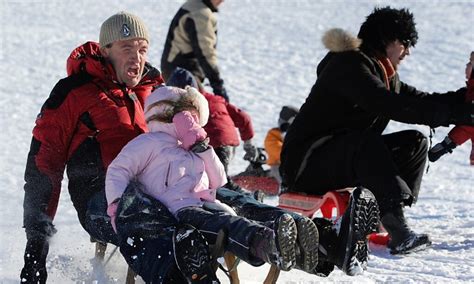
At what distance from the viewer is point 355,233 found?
12.3ft

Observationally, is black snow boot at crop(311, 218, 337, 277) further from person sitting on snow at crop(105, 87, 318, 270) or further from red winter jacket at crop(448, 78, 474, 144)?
red winter jacket at crop(448, 78, 474, 144)

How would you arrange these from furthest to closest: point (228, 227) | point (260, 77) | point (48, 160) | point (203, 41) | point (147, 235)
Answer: point (260, 77)
point (203, 41)
point (48, 160)
point (147, 235)
point (228, 227)

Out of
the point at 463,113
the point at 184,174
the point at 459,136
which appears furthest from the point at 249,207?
the point at 459,136

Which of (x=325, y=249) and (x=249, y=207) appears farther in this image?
(x=249, y=207)

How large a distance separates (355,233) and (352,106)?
131cm

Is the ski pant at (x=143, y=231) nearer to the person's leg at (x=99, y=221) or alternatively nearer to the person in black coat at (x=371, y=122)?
the person's leg at (x=99, y=221)

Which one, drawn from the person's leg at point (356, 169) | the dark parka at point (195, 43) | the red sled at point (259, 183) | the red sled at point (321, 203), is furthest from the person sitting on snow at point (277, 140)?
the person's leg at point (356, 169)

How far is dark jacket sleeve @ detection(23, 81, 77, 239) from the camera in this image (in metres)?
4.15

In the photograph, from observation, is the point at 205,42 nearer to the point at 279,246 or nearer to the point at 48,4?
the point at 279,246

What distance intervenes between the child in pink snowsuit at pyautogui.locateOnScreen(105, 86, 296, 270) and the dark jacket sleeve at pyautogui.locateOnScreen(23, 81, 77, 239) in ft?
A: 1.56

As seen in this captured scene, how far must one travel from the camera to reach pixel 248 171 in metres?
7.59

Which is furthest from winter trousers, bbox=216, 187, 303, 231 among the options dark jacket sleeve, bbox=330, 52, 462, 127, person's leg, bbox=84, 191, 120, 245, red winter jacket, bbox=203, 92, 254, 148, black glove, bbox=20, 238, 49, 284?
red winter jacket, bbox=203, 92, 254, 148

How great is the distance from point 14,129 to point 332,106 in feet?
15.7

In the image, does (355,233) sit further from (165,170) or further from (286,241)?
(165,170)
